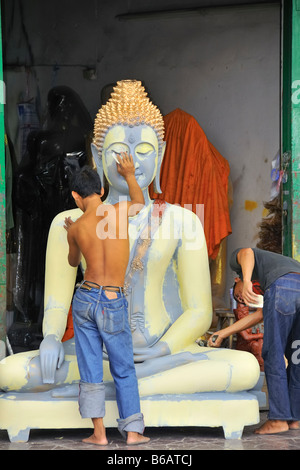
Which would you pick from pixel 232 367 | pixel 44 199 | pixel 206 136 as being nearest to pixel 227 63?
pixel 206 136

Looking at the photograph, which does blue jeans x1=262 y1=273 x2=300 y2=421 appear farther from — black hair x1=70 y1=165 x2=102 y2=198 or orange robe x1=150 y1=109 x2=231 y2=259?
orange robe x1=150 y1=109 x2=231 y2=259

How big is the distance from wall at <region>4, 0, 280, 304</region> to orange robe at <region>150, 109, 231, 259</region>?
0.44 m

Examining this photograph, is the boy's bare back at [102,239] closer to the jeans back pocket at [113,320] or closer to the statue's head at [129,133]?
the jeans back pocket at [113,320]

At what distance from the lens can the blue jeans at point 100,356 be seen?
14.1 ft

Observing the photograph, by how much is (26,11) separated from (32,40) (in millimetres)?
246

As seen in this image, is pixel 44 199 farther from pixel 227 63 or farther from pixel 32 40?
pixel 227 63

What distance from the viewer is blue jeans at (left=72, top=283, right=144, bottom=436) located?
4.30 m

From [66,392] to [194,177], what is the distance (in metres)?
2.77

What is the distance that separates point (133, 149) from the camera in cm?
499

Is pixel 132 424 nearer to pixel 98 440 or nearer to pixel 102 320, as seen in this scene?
pixel 98 440

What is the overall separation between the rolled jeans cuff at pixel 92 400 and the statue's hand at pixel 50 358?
0.31 m

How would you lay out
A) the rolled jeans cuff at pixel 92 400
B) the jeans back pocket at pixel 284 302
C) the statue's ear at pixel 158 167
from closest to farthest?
the rolled jeans cuff at pixel 92 400, the jeans back pocket at pixel 284 302, the statue's ear at pixel 158 167

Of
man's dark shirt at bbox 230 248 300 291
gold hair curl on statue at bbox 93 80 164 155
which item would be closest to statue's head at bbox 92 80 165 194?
gold hair curl on statue at bbox 93 80 164 155

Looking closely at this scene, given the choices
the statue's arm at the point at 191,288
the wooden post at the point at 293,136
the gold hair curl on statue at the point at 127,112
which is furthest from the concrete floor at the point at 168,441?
the gold hair curl on statue at the point at 127,112
